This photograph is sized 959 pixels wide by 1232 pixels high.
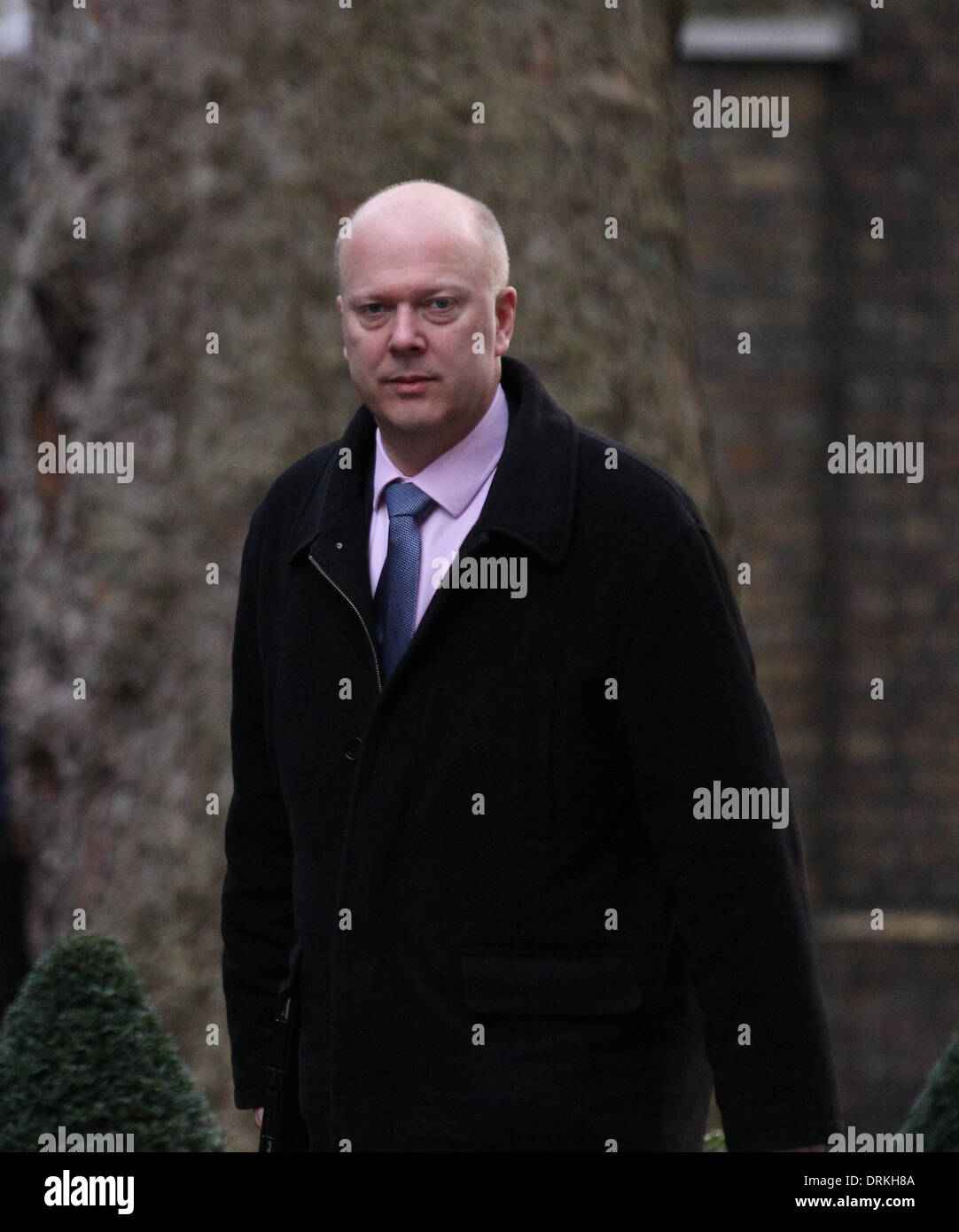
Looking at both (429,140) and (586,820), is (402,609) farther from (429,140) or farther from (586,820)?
(429,140)

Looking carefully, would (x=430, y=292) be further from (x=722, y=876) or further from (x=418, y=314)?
(x=722, y=876)

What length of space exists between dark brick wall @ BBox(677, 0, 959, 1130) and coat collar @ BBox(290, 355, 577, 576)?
4813 mm

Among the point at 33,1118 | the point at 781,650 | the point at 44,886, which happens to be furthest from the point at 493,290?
the point at 781,650

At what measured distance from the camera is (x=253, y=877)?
133 inches

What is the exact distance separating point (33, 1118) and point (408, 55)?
9.15 feet

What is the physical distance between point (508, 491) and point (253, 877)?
2.82ft

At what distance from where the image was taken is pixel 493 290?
2.96 meters

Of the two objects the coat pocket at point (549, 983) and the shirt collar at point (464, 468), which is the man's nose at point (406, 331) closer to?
the shirt collar at point (464, 468)

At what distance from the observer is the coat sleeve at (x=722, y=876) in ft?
9.40

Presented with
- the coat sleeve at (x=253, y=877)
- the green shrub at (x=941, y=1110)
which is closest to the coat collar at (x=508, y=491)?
the coat sleeve at (x=253, y=877)

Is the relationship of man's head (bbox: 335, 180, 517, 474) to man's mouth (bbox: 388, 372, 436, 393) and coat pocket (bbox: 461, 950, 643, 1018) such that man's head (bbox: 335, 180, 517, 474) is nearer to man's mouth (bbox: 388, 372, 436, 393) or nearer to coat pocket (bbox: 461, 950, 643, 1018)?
man's mouth (bbox: 388, 372, 436, 393)

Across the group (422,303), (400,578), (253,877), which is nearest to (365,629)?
(400,578)

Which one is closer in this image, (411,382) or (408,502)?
(411,382)
